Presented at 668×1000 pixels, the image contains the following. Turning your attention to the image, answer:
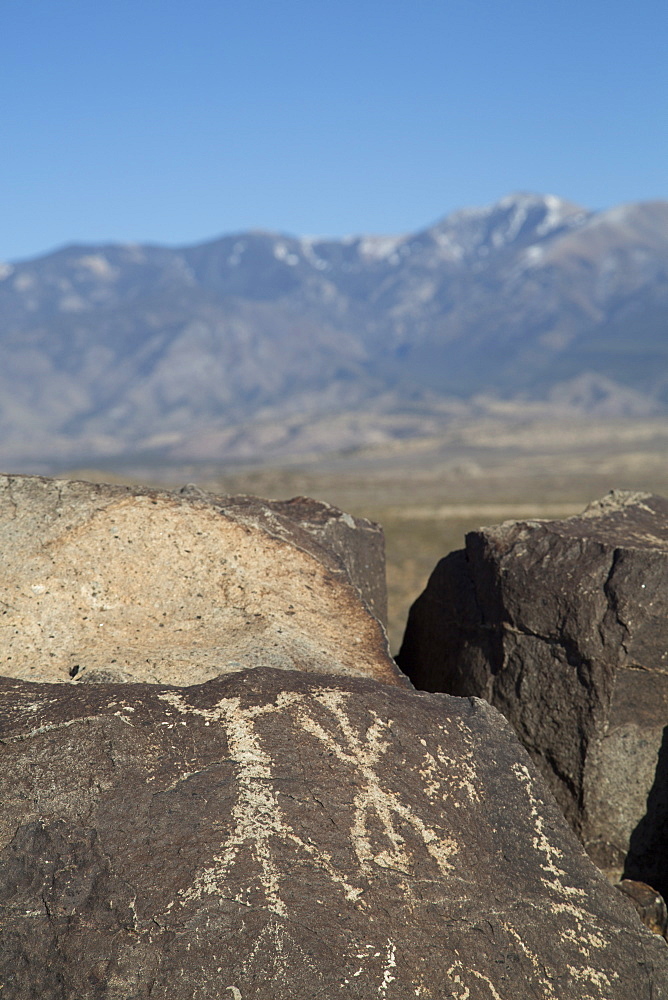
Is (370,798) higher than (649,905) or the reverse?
higher

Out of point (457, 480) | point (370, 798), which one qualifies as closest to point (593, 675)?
point (370, 798)

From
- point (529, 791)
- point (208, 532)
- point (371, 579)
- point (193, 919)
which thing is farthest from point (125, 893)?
point (371, 579)

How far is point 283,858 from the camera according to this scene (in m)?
4.91

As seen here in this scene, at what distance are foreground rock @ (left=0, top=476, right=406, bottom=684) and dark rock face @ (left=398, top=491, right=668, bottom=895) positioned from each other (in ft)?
4.14

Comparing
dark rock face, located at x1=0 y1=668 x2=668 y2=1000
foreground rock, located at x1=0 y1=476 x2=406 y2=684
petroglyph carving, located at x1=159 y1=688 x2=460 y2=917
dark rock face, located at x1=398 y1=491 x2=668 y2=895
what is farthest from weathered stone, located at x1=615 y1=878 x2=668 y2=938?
foreground rock, located at x1=0 y1=476 x2=406 y2=684

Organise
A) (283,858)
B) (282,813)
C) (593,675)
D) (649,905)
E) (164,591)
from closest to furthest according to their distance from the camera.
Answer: (283,858), (282,813), (649,905), (164,591), (593,675)

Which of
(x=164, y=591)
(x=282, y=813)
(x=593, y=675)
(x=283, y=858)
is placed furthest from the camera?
(x=593, y=675)

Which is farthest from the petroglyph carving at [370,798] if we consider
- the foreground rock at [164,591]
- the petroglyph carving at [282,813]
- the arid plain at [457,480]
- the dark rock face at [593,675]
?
the arid plain at [457,480]

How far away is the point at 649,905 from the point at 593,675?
1.65 meters

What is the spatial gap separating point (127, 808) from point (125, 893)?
0.45 meters

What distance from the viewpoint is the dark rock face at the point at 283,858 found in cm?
459

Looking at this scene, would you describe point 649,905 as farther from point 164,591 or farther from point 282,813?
point 164,591

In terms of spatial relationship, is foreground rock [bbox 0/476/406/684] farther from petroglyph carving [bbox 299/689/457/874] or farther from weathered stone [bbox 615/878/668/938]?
weathered stone [bbox 615/878/668/938]

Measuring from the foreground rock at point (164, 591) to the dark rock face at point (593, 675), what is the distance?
4.14ft
